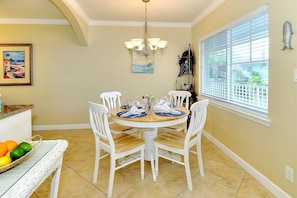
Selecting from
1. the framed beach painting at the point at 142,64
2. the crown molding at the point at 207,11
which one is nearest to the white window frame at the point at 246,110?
the crown molding at the point at 207,11

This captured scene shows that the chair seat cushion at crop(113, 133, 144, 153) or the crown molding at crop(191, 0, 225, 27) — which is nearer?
the chair seat cushion at crop(113, 133, 144, 153)

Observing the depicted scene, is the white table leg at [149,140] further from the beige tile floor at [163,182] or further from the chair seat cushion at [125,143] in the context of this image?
the chair seat cushion at [125,143]

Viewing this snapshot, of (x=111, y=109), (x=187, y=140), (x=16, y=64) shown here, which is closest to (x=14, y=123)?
(x=111, y=109)

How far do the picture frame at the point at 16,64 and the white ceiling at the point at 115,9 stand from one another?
0.64 meters

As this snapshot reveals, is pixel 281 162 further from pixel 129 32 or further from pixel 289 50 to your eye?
pixel 129 32

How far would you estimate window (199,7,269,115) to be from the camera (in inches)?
86.6

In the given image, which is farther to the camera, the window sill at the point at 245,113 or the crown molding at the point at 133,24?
the crown molding at the point at 133,24

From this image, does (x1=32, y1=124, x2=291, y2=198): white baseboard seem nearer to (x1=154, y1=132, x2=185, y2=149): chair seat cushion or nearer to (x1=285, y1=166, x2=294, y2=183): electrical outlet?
(x1=285, y1=166, x2=294, y2=183): electrical outlet

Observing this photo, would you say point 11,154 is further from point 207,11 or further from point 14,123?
point 207,11

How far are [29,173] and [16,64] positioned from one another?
4160 millimetres

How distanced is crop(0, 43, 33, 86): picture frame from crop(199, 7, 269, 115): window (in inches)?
153

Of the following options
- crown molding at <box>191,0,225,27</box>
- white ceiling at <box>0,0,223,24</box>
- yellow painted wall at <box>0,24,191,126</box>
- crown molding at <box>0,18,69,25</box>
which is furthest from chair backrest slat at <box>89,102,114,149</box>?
crown molding at <box>0,18,69,25</box>

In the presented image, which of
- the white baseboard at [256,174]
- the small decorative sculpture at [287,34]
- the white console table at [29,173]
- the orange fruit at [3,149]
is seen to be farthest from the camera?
the white baseboard at [256,174]

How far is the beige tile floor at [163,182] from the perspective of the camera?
1.97 metres
